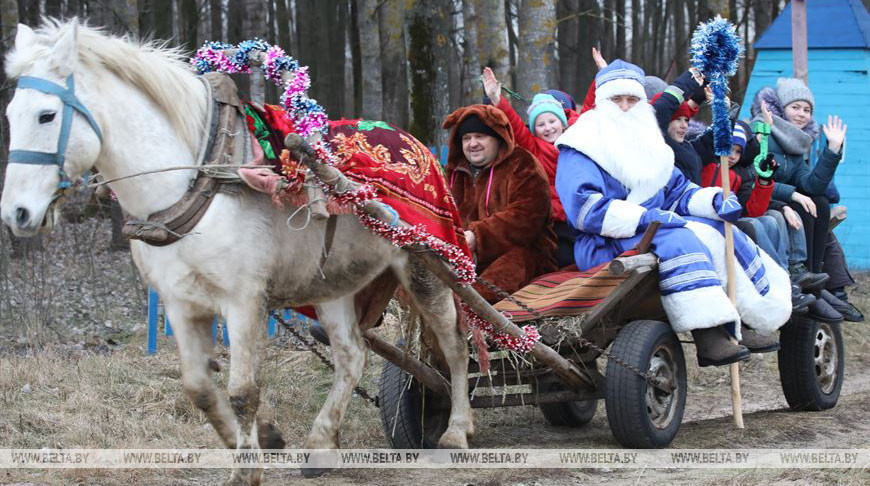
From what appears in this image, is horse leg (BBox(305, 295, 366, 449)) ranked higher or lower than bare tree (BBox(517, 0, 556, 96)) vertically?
lower

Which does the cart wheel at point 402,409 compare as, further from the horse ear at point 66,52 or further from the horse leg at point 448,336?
the horse ear at point 66,52

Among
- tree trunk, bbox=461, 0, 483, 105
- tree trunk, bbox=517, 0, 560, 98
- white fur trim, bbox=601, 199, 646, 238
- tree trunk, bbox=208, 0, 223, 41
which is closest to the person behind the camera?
white fur trim, bbox=601, 199, 646, 238

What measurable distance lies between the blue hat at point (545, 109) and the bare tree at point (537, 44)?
2891 millimetres

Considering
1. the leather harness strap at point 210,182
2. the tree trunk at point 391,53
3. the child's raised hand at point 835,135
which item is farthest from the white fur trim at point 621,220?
the tree trunk at point 391,53

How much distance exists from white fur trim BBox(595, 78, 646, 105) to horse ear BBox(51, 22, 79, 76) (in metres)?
3.12

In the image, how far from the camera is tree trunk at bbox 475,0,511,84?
11203 mm

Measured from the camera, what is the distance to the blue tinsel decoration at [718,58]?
20.1ft

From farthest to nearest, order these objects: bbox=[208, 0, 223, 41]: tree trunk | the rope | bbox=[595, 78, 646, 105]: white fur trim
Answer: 1. bbox=[208, 0, 223, 41]: tree trunk
2. bbox=[595, 78, 646, 105]: white fur trim
3. the rope

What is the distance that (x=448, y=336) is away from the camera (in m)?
5.70

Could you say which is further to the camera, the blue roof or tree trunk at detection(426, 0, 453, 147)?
the blue roof

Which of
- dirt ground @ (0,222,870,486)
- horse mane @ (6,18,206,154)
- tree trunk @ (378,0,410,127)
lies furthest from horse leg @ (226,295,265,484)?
tree trunk @ (378,0,410,127)

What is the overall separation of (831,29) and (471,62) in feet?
14.9

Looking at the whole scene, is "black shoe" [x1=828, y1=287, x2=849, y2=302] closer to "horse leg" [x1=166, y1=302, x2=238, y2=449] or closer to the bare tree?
the bare tree

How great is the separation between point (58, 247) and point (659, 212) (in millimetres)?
10290
